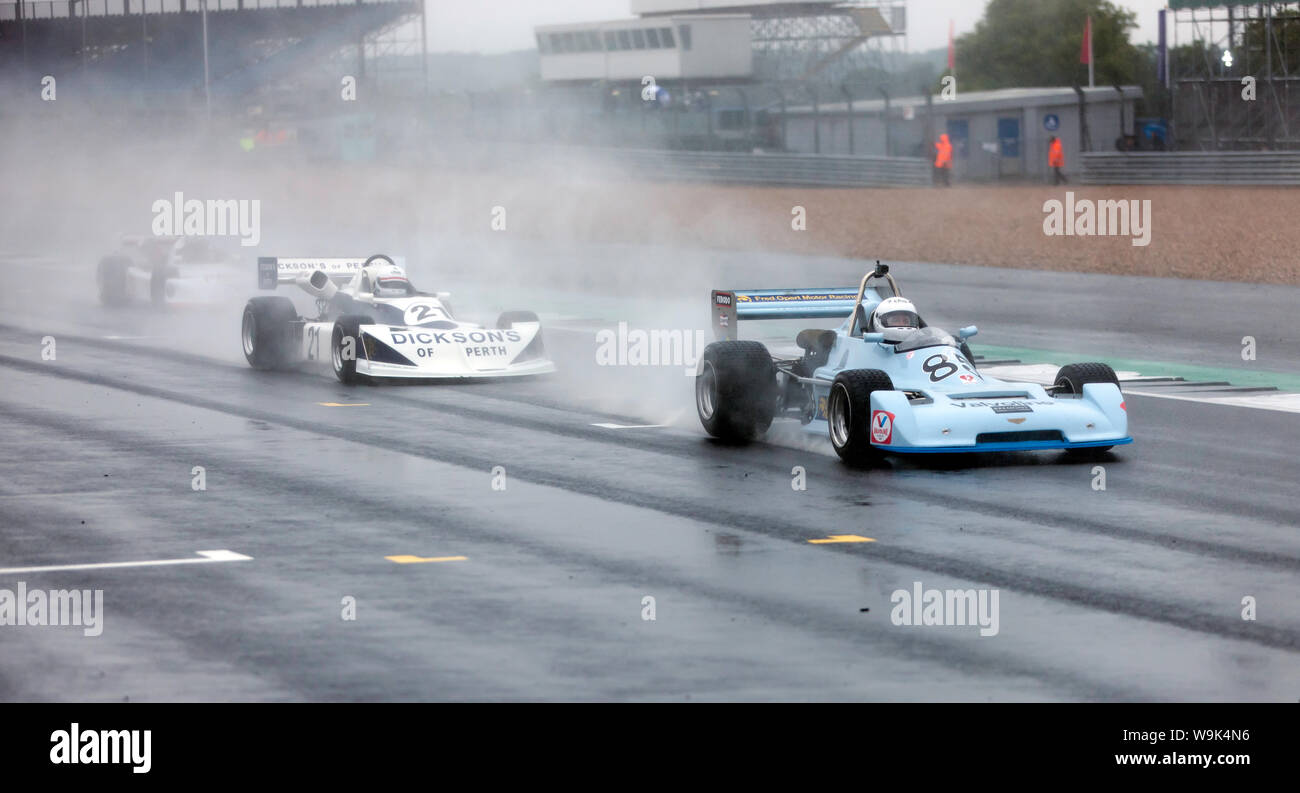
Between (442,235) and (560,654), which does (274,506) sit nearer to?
(560,654)

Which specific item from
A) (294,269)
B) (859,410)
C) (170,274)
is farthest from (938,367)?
(170,274)

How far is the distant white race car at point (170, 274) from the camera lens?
88.0ft

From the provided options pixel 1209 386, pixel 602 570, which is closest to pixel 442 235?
pixel 1209 386

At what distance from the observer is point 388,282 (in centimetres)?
1875

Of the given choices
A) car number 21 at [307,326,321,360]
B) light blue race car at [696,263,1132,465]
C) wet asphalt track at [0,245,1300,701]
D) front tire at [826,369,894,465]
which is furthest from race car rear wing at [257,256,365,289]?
front tire at [826,369,894,465]

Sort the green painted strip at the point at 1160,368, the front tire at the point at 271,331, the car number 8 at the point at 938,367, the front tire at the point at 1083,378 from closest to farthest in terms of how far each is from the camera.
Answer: the car number 8 at the point at 938,367 → the front tire at the point at 1083,378 → the green painted strip at the point at 1160,368 → the front tire at the point at 271,331

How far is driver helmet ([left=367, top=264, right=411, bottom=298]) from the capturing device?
18.7 m

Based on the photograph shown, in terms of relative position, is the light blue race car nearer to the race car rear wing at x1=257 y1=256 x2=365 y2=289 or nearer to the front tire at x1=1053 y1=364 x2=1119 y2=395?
the front tire at x1=1053 y1=364 x2=1119 y2=395

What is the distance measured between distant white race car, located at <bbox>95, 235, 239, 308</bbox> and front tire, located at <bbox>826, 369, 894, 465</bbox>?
1574 cm

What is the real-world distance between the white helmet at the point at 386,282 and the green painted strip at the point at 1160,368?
6426mm

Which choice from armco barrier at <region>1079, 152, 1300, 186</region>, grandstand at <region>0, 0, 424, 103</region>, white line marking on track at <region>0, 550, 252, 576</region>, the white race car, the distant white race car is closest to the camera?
white line marking on track at <region>0, 550, 252, 576</region>

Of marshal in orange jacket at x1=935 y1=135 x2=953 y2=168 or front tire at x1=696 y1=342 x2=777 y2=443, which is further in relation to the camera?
marshal in orange jacket at x1=935 y1=135 x2=953 y2=168

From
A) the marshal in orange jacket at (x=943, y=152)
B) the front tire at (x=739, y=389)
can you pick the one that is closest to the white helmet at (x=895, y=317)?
the front tire at (x=739, y=389)

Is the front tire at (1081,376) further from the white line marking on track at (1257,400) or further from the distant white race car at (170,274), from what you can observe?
the distant white race car at (170,274)
